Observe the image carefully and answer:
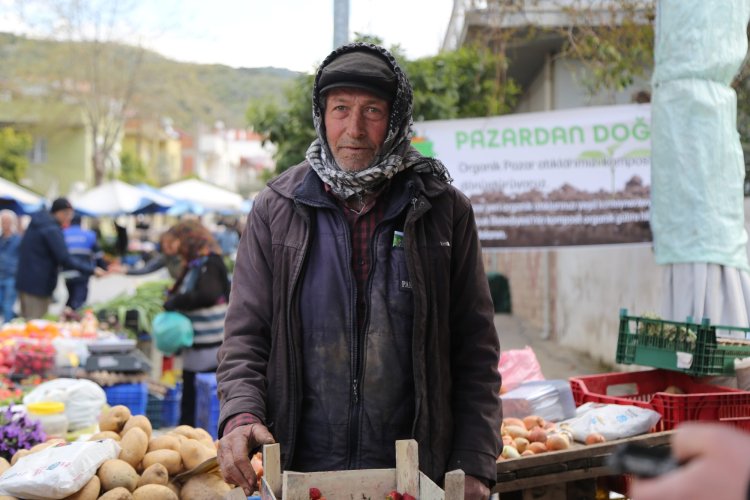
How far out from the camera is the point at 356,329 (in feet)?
8.71

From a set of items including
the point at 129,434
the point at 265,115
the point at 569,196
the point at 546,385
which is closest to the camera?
the point at 129,434

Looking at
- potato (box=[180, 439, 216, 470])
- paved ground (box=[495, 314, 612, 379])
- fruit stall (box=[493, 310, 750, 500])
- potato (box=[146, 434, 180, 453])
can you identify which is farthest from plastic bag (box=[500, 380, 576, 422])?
paved ground (box=[495, 314, 612, 379])

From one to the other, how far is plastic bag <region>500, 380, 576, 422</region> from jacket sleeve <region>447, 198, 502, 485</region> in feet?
7.75

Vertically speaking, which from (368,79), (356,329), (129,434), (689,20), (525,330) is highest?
(689,20)

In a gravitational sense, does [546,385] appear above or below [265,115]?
below

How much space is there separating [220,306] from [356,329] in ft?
17.8

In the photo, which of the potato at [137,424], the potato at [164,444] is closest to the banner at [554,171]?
the potato at [137,424]

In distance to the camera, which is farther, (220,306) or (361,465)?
(220,306)

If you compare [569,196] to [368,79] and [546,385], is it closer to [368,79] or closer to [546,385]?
[546,385]

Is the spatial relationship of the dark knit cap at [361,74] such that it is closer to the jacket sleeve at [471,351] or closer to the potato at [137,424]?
the jacket sleeve at [471,351]

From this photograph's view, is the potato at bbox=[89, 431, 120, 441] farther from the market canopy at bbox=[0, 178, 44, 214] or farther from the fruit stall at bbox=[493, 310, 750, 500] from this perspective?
the market canopy at bbox=[0, 178, 44, 214]

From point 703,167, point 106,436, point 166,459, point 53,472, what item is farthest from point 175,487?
point 703,167

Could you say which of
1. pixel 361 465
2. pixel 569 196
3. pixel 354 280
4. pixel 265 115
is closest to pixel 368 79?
pixel 354 280

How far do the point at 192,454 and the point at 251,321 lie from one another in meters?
1.92
